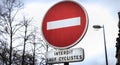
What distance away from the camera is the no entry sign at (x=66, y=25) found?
3773mm

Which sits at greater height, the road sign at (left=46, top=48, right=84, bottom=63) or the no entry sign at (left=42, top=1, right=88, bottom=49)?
the no entry sign at (left=42, top=1, right=88, bottom=49)

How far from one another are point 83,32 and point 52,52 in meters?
0.46

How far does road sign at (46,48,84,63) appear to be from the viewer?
359cm

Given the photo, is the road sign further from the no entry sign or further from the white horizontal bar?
the white horizontal bar

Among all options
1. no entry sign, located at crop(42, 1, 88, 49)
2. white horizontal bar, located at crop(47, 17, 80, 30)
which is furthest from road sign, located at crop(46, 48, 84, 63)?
white horizontal bar, located at crop(47, 17, 80, 30)

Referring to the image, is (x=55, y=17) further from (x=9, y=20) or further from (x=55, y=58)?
(x=9, y=20)

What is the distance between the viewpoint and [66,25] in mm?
3803

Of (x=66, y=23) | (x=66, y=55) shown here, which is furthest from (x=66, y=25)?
(x=66, y=55)

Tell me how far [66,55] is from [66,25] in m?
0.39

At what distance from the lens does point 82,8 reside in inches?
152

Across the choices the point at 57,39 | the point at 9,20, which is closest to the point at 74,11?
the point at 57,39

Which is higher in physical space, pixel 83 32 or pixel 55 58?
pixel 83 32

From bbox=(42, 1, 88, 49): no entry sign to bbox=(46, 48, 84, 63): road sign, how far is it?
0.08 m

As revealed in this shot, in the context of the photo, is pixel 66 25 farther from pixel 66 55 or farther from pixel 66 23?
pixel 66 55
